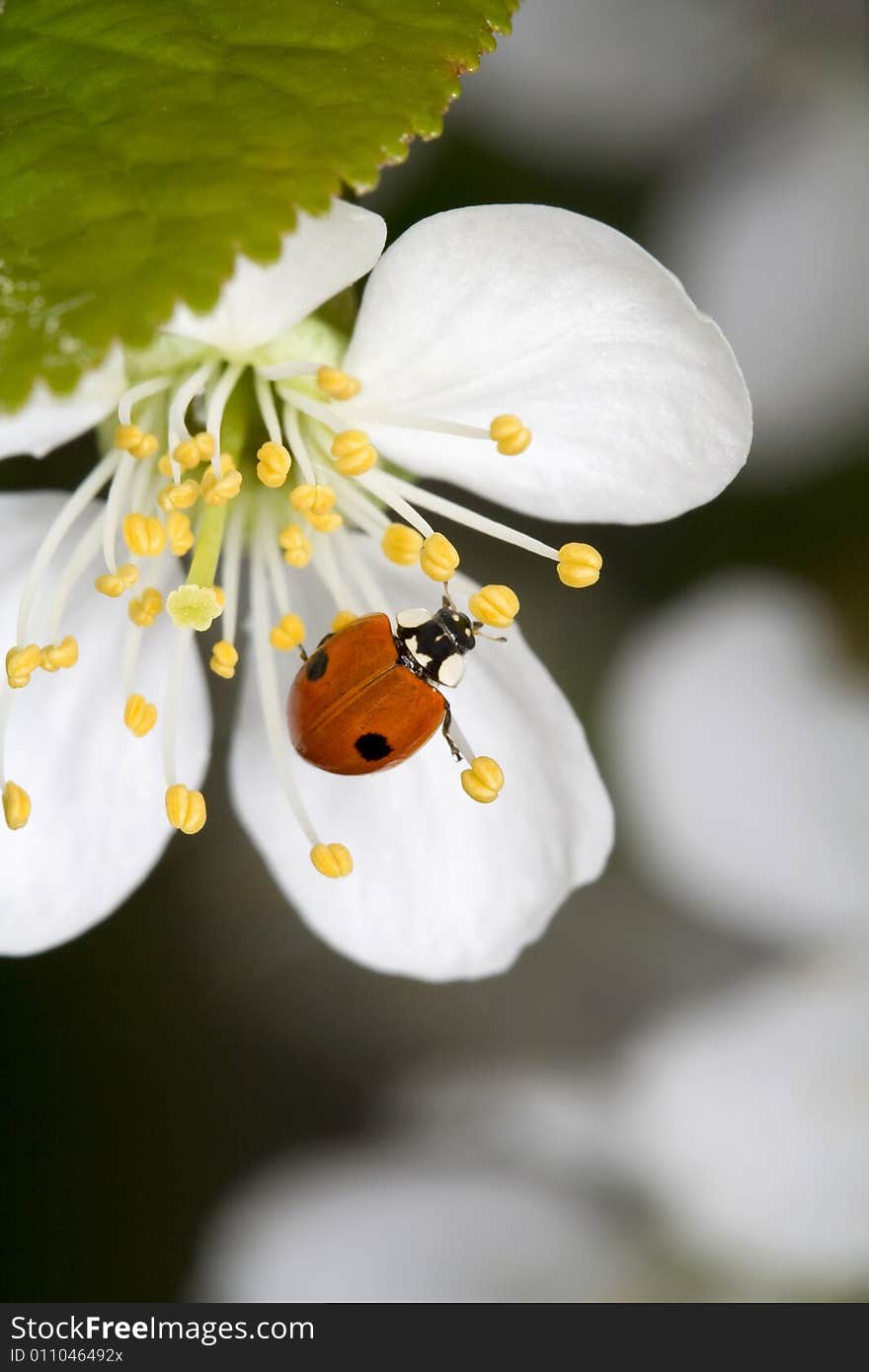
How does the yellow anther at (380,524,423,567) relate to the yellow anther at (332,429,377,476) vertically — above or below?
below

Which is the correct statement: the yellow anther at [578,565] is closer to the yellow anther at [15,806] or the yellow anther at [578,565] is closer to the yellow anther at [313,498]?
the yellow anther at [313,498]

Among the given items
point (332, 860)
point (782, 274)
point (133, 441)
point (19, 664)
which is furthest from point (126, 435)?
point (782, 274)

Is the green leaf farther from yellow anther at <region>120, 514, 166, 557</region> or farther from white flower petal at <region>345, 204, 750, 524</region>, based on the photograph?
yellow anther at <region>120, 514, 166, 557</region>

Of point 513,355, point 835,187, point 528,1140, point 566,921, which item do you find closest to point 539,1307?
point 528,1140

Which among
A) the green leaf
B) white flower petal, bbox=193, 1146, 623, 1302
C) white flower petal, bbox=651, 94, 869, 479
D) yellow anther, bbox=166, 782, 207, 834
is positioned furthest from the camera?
white flower petal, bbox=193, 1146, 623, 1302

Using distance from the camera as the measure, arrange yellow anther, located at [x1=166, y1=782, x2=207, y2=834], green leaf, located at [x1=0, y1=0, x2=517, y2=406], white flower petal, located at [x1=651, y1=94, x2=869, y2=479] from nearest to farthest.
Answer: green leaf, located at [x1=0, y1=0, x2=517, y2=406]
yellow anther, located at [x1=166, y1=782, x2=207, y2=834]
white flower petal, located at [x1=651, y1=94, x2=869, y2=479]

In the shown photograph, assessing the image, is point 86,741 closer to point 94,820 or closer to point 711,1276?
point 94,820

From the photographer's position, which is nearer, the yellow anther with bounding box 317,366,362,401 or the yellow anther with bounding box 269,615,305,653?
the yellow anther with bounding box 317,366,362,401

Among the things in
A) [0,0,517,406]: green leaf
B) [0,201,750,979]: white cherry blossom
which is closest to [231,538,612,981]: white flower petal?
[0,201,750,979]: white cherry blossom
